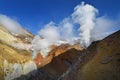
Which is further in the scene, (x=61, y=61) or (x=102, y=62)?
(x=61, y=61)

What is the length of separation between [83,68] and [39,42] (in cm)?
5248

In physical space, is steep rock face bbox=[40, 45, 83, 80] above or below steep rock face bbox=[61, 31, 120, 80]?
above

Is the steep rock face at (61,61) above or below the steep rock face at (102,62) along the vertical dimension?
above

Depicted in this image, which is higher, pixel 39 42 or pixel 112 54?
pixel 39 42

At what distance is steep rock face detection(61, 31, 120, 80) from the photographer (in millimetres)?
28562

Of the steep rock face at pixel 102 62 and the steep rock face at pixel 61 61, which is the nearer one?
the steep rock face at pixel 102 62

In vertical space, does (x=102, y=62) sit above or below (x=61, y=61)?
below

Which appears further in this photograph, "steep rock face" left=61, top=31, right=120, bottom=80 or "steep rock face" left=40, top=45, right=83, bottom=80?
"steep rock face" left=40, top=45, right=83, bottom=80

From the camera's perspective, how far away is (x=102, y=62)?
30766mm

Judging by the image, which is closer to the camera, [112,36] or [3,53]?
[112,36]

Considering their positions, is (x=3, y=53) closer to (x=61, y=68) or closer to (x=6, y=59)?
(x=6, y=59)

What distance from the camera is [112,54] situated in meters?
31.0

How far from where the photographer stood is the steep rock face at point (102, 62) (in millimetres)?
28562

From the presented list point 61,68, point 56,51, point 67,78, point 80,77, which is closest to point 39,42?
point 56,51
